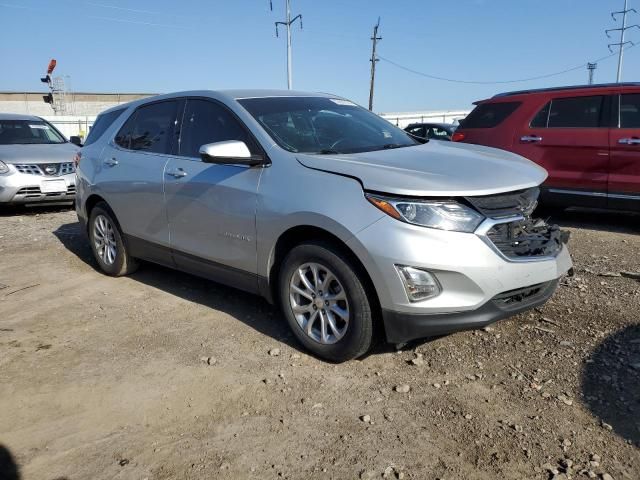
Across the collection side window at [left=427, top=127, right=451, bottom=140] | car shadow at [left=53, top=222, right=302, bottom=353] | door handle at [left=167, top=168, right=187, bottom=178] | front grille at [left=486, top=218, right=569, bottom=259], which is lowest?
car shadow at [left=53, top=222, right=302, bottom=353]

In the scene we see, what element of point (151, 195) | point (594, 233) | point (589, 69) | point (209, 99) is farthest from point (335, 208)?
point (589, 69)

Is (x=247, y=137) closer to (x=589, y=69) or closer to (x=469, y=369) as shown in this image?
(x=469, y=369)

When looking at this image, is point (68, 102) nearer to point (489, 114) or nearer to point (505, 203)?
point (489, 114)

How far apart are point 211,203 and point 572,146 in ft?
15.8

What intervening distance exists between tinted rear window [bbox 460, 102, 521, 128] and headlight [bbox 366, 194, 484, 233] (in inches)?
190

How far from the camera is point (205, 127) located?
4.36 meters

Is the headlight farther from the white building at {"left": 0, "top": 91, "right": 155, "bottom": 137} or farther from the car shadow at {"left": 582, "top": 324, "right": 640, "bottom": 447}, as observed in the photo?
the white building at {"left": 0, "top": 91, "right": 155, "bottom": 137}

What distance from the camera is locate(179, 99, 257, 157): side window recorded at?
13.3 ft

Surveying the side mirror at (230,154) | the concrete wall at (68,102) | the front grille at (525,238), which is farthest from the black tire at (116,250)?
the concrete wall at (68,102)

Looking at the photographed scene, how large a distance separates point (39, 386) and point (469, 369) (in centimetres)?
263

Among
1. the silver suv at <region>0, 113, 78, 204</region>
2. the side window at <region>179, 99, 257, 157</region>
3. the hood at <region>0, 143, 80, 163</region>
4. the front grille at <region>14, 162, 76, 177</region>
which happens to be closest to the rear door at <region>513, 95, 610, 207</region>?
the side window at <region>179, 99, 257, 157</region>

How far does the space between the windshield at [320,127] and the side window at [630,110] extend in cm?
337

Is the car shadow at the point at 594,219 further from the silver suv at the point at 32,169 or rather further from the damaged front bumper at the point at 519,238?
the silver suv at the point at 32,169

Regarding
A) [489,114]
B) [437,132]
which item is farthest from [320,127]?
[437,132]
